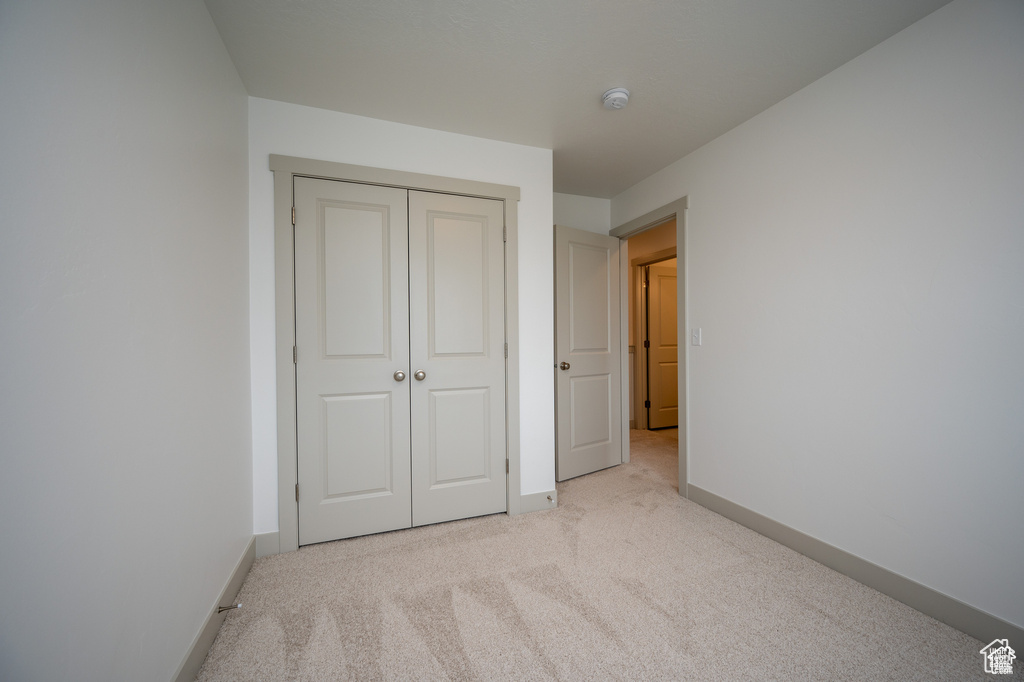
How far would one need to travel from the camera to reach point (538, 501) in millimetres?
2703

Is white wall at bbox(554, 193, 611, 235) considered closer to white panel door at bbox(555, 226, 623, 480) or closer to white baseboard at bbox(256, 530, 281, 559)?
white panel door at bbox(555, 226, 623, 480)

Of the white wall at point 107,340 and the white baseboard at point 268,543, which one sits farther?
the white baseboard at point 268,543

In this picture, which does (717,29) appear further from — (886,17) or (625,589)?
(625,589)

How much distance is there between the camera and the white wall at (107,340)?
0.71 metres

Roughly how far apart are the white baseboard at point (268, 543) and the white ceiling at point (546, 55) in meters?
2.38

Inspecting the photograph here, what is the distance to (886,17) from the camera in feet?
5.40

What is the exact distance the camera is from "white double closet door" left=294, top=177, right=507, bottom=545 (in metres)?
2.23

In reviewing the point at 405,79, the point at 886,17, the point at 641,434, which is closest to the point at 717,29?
the point at 886,17

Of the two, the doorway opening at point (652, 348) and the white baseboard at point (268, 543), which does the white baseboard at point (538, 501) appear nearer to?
the white baseboard at point (268, 543)

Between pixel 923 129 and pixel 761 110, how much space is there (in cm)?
85

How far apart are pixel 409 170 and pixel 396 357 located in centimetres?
115

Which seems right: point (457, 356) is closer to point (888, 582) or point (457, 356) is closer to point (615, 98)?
point (615, 98)

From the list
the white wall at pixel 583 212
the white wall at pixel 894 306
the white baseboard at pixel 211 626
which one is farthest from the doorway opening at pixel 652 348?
the white baseboard at pixel 211 626

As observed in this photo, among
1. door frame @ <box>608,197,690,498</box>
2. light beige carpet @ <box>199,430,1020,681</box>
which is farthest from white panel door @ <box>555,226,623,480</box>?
light beige carpet @ <box>199,430,1020,681</box>
